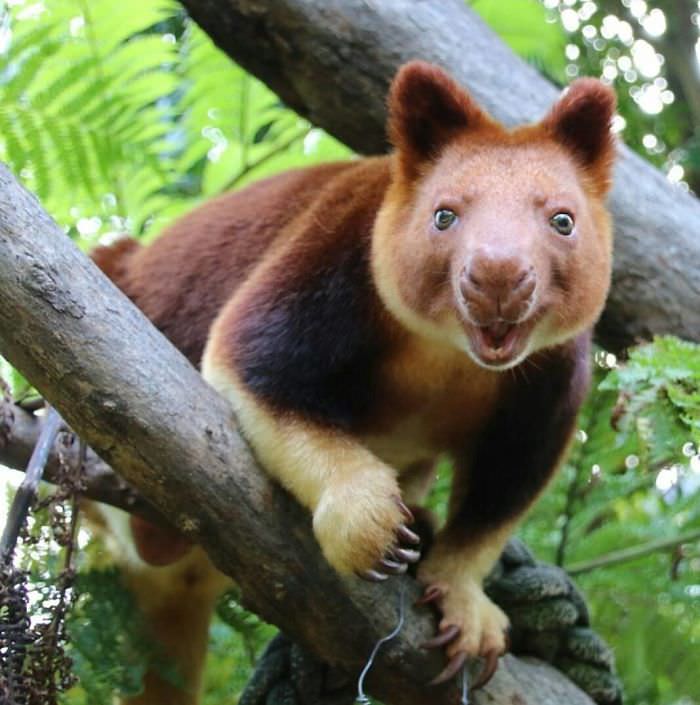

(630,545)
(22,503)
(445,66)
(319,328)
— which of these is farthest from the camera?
(630,545)

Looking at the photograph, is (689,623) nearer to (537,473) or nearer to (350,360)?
(537,473)

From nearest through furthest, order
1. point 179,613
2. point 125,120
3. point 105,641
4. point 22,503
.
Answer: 1. point 22,503
2. point 105,641
3. point 179,613
4. point 125,120

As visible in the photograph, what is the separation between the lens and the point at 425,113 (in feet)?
9.24

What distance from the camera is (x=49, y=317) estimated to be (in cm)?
213

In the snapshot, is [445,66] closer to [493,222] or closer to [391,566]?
[493,222]

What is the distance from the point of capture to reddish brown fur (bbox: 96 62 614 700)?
2457 millimetres

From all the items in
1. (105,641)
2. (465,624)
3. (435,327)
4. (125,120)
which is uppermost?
(435,327)

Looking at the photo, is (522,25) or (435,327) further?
(522,25)

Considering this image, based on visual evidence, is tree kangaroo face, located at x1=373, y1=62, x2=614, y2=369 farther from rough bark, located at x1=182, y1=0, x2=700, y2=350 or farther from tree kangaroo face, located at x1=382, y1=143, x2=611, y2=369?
rough bark, located at x1=182, y1=0, x2=700, y2=350

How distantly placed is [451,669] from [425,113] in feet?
4.09


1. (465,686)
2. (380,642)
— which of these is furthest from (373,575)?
(465,686)

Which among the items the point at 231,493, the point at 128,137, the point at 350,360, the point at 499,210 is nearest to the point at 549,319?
the point at 499,210

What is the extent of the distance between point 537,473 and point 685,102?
256cm

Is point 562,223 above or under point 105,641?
above
